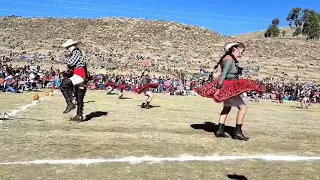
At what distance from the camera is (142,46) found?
67.5m

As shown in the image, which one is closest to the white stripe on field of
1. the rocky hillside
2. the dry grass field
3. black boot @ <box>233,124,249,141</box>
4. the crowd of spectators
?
the dry grass field

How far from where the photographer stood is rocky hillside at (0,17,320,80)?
55406mm

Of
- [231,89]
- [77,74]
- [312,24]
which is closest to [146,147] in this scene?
[231,89]

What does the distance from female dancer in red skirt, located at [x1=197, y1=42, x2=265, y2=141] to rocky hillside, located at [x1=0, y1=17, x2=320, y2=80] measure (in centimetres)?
4140

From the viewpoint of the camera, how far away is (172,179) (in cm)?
524

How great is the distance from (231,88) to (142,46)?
59.9 m

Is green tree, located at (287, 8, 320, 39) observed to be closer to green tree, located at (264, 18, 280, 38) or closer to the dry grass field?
green tree, located at (264, 18, 280, 38)

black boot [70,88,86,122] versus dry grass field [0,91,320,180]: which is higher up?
black boot [70,88,86,122]

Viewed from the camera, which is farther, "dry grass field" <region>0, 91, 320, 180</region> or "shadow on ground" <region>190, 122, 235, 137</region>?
"shadow on ground" <region>190, 122, 235, 137</region>

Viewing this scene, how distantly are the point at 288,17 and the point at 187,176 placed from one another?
15278 cm

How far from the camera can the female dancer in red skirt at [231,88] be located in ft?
26.6

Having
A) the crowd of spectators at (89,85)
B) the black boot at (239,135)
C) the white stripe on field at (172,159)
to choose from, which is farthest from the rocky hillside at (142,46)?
the white stripe on field at (172,159)

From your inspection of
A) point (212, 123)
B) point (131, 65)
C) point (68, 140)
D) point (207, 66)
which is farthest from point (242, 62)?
point (68, 140)

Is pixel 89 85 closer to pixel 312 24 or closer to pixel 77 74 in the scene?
pixel 77 74
